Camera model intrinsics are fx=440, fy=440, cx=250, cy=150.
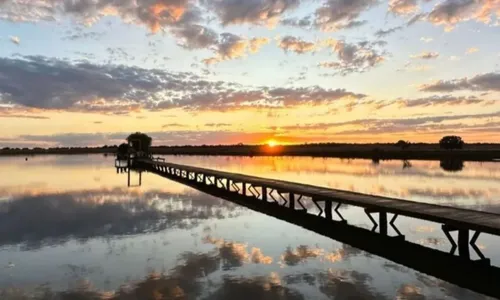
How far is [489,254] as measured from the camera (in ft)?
36.6

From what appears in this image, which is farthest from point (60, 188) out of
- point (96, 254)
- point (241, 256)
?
point (241, 256)

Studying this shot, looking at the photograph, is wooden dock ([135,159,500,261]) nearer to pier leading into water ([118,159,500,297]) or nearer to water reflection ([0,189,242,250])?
pier leading into water ([118,159,500,297])

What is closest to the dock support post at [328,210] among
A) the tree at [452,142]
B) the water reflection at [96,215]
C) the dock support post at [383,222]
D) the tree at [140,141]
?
the dock support post at [383,222]

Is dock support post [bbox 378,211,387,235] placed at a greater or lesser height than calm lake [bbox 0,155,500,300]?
greater

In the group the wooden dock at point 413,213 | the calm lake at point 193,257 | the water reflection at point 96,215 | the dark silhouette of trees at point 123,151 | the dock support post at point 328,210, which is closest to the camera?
the calm lake at point 193,257

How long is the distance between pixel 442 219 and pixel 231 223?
24.3 ft

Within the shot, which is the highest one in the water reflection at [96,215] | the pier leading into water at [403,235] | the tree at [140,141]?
the tree at [140,141]

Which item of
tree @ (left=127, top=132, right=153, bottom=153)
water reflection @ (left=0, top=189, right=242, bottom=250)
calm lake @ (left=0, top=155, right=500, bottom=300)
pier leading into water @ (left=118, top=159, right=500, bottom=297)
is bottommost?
water reflection @ (left=0, top=189, right=242, bottom=250)

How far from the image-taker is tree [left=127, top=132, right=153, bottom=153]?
78.1m

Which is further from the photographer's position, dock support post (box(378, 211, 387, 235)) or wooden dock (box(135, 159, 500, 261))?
dock support post (box(378, 211, 387, 235))

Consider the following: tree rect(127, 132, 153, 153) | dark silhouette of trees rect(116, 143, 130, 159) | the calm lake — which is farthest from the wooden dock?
tree rect(127, 132, 153, 153)

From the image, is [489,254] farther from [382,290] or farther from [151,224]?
[151,224]

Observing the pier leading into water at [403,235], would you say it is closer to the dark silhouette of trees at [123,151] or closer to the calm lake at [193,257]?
the calm lake at [193,257]

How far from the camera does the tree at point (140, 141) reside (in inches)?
3073
